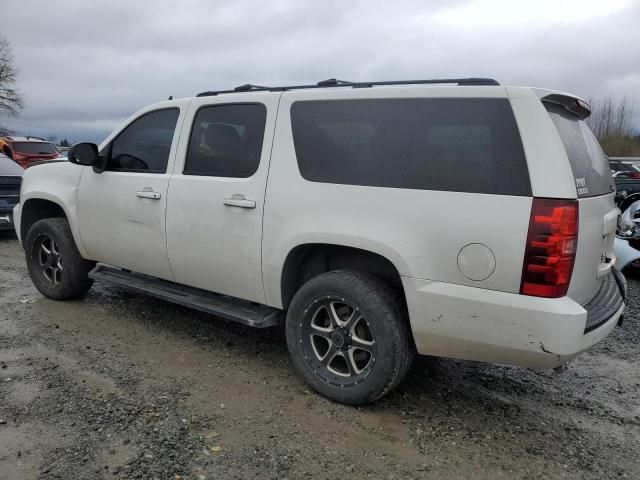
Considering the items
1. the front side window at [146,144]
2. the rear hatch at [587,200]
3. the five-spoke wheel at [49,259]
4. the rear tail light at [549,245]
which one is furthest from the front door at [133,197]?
the rear hatch at [587,200]

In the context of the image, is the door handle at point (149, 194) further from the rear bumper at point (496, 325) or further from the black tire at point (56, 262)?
the rear bumper at point (496, 325)

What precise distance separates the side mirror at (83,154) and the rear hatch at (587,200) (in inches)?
142

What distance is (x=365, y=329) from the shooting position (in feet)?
10.9

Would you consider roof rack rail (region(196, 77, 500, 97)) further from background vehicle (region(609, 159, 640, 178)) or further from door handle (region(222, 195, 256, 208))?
background vehicle (region(609, 159, 640, 178))

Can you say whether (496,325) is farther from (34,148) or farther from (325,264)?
(34,148)

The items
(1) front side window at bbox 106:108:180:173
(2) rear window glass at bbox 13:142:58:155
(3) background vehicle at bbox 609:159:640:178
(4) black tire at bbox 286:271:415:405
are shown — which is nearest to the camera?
(4) black tire at bbox 286:271:415:405

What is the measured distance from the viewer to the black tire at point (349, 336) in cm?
310

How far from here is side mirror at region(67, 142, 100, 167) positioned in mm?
4539

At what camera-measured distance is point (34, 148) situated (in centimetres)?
1634

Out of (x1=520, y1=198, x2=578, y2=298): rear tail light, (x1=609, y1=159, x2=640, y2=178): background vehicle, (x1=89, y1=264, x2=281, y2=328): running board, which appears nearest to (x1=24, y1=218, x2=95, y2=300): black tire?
(x1=89, y1=264, x2=281, y2=328): running board

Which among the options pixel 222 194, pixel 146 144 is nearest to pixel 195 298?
pixel 222 194

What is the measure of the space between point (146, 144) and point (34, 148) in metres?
14.0

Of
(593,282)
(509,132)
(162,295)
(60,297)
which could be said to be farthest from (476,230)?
(60,297)

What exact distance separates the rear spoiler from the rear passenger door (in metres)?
1.73
